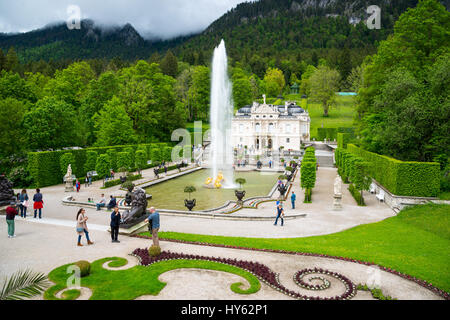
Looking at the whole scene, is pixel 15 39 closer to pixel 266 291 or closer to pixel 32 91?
pixel 32 91

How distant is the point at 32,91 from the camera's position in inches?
1898

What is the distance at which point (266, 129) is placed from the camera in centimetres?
6994

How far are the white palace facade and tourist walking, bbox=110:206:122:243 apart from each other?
179 feet

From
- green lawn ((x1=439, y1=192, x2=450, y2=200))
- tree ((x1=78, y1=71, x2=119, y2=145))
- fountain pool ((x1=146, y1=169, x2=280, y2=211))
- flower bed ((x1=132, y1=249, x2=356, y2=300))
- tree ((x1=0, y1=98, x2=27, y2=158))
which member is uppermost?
tree ((x1=78, y1=71, x2=119, y2=145))

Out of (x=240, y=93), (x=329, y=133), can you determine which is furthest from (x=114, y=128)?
(x=329, y=133)

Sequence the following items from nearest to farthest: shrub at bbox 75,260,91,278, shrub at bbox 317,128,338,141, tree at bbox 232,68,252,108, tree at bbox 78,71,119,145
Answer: shrub at bbox 75,260,91,278 → tree at bbox 78,71,119,145 → shrub at bbox 317,128,338,141 → tree at bbox 232,68,252,108

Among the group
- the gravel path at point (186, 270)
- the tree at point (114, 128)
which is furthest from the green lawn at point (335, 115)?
the gravel path at point (186, 270)

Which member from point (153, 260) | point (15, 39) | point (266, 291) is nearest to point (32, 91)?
point (153, 260)

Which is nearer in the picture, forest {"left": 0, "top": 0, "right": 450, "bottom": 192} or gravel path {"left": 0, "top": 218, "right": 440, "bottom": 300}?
gravel path {"left": 0, "top": 218, "right": 440, "bottom": 300}

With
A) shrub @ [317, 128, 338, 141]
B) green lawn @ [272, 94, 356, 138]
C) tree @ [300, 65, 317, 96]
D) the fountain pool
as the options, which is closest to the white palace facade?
shrub @ [317, 128, 338, 141]

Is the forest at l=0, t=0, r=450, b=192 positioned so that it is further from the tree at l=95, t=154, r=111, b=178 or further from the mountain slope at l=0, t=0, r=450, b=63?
the mountain slope at l=0, t=0, r=450, b=63

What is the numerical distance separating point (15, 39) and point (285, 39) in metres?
139

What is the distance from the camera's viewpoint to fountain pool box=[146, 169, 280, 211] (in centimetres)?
2310

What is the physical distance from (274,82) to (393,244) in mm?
108308
